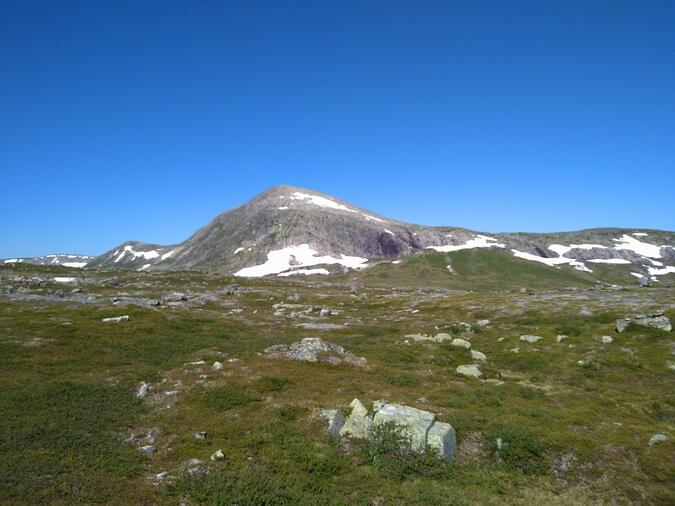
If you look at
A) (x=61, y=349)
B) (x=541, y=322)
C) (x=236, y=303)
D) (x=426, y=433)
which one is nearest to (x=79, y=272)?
(x=236, y=303)

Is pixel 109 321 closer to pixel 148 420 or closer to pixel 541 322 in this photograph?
pixel 148 420

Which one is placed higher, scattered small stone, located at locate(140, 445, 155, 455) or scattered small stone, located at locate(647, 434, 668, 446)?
scattered small stone, located at locate(140, 445, 155, 455)

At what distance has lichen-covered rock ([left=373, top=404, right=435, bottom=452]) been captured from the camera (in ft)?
71.8

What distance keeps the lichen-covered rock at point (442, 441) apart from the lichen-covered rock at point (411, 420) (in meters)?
0.32

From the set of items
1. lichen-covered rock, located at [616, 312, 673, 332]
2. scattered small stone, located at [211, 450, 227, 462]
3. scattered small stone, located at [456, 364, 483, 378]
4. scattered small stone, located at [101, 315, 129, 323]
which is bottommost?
scattered small stone, located at [456, 364, 483, 378]

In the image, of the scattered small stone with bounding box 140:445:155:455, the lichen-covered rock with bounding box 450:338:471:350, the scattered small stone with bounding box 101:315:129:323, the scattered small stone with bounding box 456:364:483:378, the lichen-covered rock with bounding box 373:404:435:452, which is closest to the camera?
the scattered small stone with bounding box 140:445:155:455

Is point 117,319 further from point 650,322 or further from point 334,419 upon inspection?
point 650,322

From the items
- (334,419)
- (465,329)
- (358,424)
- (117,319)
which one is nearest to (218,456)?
(334,419)

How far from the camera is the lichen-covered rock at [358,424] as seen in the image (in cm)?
2302

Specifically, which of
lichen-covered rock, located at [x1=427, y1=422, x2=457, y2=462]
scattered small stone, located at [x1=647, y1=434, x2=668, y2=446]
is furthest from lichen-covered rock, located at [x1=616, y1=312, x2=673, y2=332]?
lichen-covered rock, located at [x1=427, y1=422, x2=457, y2=462]

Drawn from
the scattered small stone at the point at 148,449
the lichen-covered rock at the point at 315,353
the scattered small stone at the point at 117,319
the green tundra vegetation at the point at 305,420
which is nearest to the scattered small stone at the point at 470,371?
the green tundra vegetation at the point at 305,420

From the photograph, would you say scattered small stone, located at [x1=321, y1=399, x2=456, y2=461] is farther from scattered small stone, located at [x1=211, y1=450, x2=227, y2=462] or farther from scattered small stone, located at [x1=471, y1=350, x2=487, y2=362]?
scattered small stone, located at [x1=471, y1=350, x2=487, y2=362]

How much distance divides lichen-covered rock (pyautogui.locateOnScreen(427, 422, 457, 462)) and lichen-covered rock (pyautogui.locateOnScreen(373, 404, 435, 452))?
318 millimetres

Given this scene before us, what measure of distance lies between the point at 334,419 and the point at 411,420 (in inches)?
176
